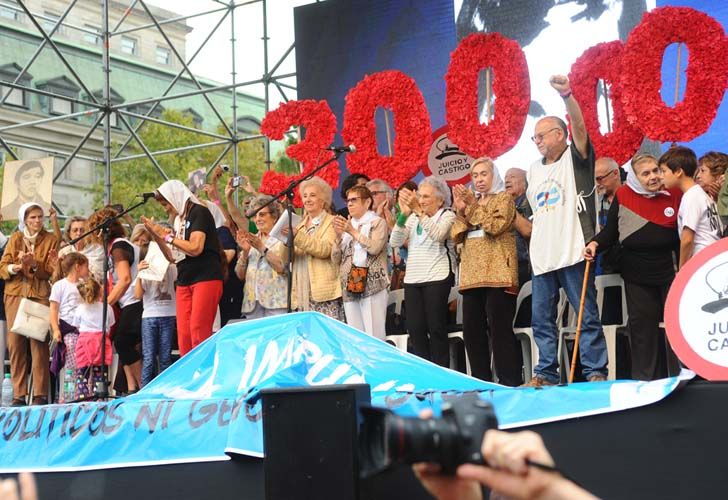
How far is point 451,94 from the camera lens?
26.1 feet

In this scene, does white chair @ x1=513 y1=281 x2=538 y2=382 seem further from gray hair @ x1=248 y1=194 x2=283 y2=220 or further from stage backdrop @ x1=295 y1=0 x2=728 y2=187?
stage backdrop @ x1=295 y1=0 x2=728 y2=187

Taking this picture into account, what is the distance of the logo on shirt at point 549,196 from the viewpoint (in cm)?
588

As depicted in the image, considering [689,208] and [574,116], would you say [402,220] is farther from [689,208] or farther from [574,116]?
[689,208]

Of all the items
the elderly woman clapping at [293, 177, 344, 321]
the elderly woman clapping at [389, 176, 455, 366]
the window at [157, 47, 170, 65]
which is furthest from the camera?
the window at [157, 47, 170, 65]

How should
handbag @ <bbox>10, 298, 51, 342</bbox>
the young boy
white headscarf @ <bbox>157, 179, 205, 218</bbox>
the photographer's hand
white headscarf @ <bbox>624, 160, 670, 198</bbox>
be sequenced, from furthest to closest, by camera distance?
1. handbag @ <bbox>10, 298, 51, 342</bbox>
2. white headscarf @ <bbox>157, 179, 205, 218</bbox>
3. white headscarf @ <bbox>624, 160, 670, 198</bbox>
4. the young boy
5. the photographer's hand

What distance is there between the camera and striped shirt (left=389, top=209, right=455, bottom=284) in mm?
6508

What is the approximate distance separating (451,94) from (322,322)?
2993 millimetres

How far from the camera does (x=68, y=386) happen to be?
25.9 ft

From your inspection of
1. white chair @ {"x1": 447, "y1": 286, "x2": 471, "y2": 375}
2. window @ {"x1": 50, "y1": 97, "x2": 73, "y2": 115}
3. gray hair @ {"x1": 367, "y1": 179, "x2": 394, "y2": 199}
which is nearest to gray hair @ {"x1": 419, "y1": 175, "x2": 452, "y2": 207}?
white chair @ {"x1": 447, "y1": 286, "x2": 471, "y2": 375}

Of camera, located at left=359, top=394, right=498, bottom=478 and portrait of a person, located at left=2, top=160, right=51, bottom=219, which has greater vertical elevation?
portrait of a person, located at left=2, top=160, right=51, bottom=219

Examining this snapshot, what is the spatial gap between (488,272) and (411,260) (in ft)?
2.27

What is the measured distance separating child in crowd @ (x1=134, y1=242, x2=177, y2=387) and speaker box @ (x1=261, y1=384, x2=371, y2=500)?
397 cm

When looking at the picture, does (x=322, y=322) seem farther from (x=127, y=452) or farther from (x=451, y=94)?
(x=451, y=94)

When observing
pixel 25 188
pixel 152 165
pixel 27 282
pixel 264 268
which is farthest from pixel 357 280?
pixel 152 165
